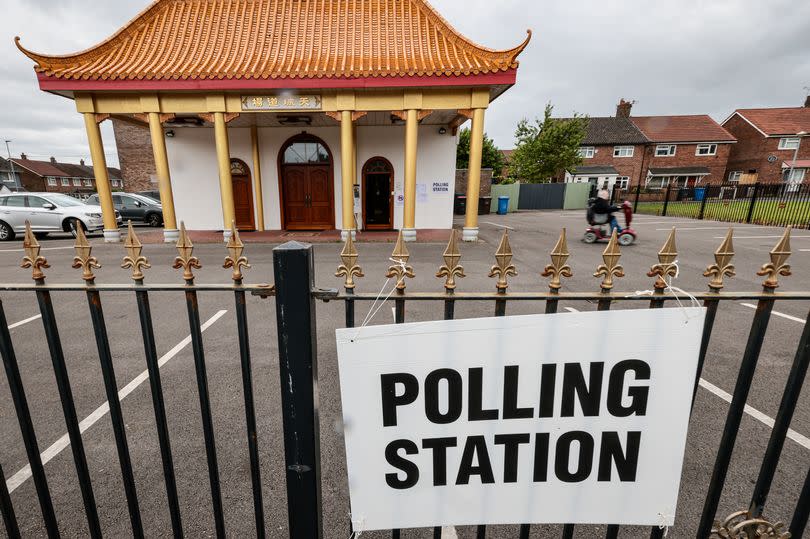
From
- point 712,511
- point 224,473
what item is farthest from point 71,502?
point 712,511

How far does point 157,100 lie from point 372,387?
12472mm

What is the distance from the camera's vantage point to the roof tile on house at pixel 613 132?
37.3m

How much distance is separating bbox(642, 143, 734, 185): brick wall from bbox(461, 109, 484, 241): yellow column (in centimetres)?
3560

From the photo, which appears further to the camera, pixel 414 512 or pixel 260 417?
pixel 260 417

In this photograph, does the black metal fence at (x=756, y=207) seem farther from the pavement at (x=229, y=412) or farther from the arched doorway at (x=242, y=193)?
the arched doorway at (x=242, y=193)

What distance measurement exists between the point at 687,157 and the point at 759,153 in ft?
20.3

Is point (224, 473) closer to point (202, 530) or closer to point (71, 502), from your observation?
point (202, 530)

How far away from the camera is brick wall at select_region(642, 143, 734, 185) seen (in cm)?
3684

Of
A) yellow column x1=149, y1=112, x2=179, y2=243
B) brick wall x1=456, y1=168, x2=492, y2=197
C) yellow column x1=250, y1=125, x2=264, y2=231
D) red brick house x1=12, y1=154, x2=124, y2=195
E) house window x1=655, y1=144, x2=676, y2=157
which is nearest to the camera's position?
yellow column x1=149, y1=112, x2=179, y2=243

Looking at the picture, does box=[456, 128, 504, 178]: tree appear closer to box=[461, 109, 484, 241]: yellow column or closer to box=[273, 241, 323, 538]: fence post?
box=[461, 109, 484, 241]: yellow column

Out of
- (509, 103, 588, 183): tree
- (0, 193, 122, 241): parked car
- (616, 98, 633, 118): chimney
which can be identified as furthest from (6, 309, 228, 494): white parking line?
(616, 98, 633, 118): chimney

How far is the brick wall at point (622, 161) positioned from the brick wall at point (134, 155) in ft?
125

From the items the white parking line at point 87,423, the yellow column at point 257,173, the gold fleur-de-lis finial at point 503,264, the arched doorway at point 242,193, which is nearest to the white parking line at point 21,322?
the white parking line at point 87,423

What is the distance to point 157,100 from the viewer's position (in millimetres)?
10281
